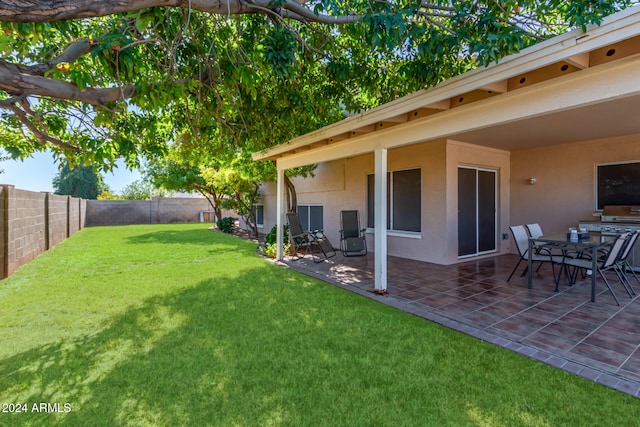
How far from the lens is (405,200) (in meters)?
8.17

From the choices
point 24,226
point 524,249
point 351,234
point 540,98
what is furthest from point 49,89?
point 524,249

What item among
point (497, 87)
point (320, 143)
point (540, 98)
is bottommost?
point (540, 98)

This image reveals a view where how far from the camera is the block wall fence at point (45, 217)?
246 inches

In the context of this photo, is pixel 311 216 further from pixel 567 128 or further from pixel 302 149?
pixel 567 128

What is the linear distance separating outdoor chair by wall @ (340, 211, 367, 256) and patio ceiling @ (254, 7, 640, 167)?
2.47m

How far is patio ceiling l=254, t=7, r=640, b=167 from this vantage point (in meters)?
2.69

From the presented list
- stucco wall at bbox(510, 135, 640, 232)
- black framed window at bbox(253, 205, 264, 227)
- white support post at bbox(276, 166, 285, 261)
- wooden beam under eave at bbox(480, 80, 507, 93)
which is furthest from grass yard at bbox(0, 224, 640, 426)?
black framed window at bbox(253, 205, 264, 227)

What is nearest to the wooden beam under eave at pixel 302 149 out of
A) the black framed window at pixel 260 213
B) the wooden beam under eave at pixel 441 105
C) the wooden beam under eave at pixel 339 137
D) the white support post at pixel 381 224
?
the wooden beam under eave at pixel 339 137

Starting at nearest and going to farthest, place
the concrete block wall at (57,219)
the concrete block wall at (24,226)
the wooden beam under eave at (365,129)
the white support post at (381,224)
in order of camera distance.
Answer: the white support post at (381,224), the wooden beam under eave at (365,129), the concrete block wall at (24,226), the concrete block wall at (57,219)

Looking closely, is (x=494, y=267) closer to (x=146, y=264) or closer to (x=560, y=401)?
(x=560, y=401)

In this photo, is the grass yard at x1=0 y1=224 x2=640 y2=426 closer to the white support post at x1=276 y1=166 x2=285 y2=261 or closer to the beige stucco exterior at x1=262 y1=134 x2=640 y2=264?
the white support post at x1=276 y1=166 x2=285 y2=261

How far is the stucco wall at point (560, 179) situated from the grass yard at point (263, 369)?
5.84 meters

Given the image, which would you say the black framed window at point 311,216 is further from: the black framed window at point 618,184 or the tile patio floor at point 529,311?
the black framed window at point 618,184

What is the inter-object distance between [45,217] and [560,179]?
14.4 metres
